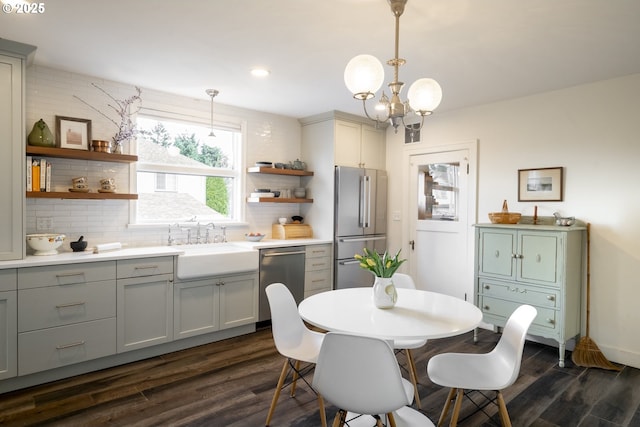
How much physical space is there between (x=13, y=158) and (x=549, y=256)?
4579mm

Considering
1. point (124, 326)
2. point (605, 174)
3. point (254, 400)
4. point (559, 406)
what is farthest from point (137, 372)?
point (605, 174)

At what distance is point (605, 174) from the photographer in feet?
11.6

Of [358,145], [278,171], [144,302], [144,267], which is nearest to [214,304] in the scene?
[144,302]

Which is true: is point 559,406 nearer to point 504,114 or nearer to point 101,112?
point 504,114

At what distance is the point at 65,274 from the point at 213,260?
120 cm

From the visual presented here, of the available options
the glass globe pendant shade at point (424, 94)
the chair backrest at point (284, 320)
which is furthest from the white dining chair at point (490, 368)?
the glass globe pendant shade at point (424, 94)

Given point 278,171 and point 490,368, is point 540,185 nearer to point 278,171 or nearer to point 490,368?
point 490,368

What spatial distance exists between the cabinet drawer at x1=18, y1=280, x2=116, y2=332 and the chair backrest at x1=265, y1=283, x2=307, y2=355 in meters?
1.55

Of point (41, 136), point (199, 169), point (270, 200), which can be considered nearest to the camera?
point (41, 136)

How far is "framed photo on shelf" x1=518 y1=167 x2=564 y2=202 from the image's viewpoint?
380 cm

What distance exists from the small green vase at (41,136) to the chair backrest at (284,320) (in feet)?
7.76

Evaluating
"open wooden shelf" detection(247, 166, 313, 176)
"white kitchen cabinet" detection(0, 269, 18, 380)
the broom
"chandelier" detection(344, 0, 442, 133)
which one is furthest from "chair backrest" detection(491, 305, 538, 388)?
"white kitchen cabinet" detection(0, 269, 18, 380)

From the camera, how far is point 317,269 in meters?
4.70

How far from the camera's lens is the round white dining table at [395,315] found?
188 centimetres
